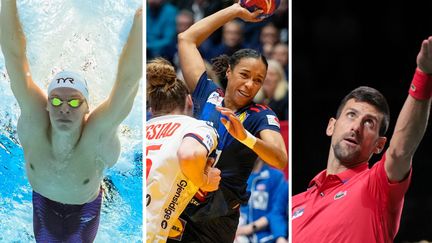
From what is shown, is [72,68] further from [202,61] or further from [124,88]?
[202,61]

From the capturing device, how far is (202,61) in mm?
4496

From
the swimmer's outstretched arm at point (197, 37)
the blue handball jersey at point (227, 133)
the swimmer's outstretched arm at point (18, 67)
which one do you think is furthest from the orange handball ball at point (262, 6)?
the swimmer's outstretched arm at point (18, 67)

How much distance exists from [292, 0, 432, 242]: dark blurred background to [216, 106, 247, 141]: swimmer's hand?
36 centimetres

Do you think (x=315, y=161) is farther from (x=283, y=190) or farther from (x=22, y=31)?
(x=22, y=31)

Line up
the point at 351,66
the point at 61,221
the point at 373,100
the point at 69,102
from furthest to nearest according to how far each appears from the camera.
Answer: the point at 351,66
the point at 373,100
the point at 61,221
the point at 69,102

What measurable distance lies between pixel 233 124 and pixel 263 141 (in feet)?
0.58

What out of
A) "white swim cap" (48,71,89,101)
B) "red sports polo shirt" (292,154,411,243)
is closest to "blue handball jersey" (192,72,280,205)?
"red sports polo shirt" (292,154,411,243)

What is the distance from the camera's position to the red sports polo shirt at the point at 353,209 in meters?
4.41

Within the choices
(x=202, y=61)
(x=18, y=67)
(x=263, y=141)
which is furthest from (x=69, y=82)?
(x=263, y=141)

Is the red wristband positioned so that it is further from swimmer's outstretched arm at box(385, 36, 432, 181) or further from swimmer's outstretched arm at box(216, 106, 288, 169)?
swimmer's outstretched arm at box(216, 106, 288, 169)

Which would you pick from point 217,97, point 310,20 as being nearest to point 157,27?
point 217,97

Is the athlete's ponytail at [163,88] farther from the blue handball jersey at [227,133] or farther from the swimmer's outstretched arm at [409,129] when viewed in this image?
the swimmer's outstretched arm at [409,129]

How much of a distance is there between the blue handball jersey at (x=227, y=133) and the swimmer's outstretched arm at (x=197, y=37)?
2.0 inches

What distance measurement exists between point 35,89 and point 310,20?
1512 millimetres
